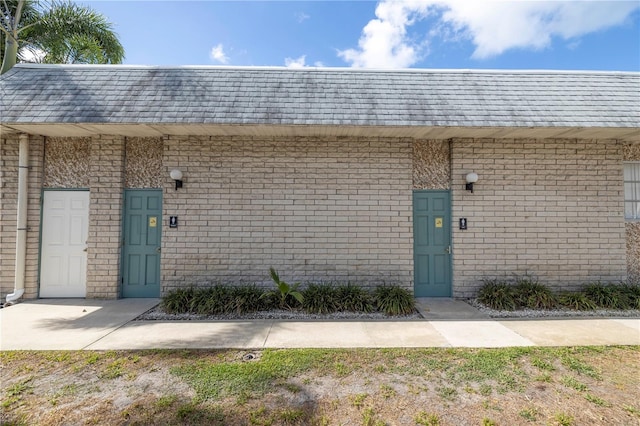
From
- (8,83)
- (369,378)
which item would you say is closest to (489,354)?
(369,378)

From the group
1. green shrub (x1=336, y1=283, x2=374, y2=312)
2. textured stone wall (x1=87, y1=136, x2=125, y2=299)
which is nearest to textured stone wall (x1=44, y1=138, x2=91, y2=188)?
textured stone wall (x1=87, y1=136, x2=125, y2=299)

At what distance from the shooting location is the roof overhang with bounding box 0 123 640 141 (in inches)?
229

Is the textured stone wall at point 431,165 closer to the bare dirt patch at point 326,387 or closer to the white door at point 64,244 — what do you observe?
the bare dirt patch at point 326,387

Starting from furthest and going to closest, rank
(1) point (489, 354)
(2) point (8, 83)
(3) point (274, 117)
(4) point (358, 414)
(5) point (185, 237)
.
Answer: (5) point (185, 237)
(2) point (8, 83)
(3) point (274, 117)
(1) point (489, 354)
(4) point (358, 414)

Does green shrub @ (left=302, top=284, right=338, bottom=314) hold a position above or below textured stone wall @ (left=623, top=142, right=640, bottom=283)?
below

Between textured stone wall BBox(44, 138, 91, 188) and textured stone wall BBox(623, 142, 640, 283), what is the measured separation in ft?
39.8

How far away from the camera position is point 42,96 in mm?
5906

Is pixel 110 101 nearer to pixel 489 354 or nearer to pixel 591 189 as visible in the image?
pixel 489 354

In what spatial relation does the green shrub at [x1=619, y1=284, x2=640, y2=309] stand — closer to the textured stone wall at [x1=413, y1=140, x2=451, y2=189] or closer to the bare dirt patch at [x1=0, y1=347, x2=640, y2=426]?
the bare dirt patch at [x1=0, y1=347, x2=640, y2=426]

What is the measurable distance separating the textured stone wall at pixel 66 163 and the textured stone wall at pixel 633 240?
1213 cm

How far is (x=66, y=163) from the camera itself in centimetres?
668

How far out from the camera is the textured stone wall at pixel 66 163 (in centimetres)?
665

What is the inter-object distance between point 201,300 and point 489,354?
486 centimetres

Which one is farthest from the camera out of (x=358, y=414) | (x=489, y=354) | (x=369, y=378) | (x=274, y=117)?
(x=274, y=117)
